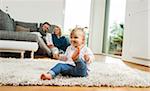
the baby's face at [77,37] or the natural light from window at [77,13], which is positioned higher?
the natural light from window at [77,13]

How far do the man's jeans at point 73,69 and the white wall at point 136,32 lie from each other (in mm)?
1811

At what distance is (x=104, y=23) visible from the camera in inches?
252

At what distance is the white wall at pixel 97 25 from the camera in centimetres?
642

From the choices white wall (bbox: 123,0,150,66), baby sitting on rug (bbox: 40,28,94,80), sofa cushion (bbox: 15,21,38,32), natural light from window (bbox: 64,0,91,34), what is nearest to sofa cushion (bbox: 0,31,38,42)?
baby sitting on rug (bbox: 40,28,94,80)

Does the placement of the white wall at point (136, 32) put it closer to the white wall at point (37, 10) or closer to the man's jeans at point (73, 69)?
the man's jeans at point (73, 69)

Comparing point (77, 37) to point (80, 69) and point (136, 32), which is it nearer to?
point (80, 69)

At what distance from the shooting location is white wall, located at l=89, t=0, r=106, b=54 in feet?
21.1

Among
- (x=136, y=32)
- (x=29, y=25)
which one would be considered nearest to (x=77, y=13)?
(x=29, y=25)

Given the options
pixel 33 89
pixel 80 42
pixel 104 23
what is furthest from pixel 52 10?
pixel 33 89

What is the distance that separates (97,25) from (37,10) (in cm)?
171

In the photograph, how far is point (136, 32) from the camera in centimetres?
374

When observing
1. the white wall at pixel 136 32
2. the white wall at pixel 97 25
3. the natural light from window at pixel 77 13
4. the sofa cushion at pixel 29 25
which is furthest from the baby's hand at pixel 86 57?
the natural light from window at pixel 77 13

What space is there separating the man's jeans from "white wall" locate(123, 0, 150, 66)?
1.81m

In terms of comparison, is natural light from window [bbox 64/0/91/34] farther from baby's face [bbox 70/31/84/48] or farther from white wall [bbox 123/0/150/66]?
baby's face [bbox 70/31/84/48]
